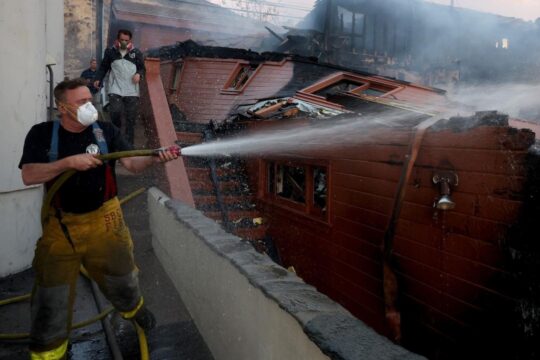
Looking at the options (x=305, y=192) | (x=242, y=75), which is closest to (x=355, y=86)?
(x=242, y=75)

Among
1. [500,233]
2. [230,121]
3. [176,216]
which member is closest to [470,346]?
[500,233]

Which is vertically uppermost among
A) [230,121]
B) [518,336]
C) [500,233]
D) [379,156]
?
[230,121]

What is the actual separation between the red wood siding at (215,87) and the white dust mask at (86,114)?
244 inches

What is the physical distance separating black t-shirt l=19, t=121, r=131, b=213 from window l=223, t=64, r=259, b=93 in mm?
6864

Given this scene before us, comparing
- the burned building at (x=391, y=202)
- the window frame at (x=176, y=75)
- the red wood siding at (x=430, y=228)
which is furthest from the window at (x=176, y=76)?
the red wood siding at (x=430, y=228)

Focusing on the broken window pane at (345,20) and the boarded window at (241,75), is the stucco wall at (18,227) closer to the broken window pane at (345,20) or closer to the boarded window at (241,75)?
the boarded window at (241,75)

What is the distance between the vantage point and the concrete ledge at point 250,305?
6.34ft

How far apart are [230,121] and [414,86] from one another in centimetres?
414

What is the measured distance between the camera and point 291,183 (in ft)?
22.4

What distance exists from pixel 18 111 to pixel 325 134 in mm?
3703

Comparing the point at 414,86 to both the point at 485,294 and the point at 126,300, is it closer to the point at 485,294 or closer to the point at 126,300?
the point at 485,294

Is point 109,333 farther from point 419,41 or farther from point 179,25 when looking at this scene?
point 419,41

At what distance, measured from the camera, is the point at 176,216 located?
14.5 ft

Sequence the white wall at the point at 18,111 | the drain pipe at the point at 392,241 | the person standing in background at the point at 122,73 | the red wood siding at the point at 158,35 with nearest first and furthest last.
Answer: the drain pipe at the point at 392,241, the white wall at the point at 18,111, the person standing in background at the point at 122,73, the red wood siding at the point at 158,35
